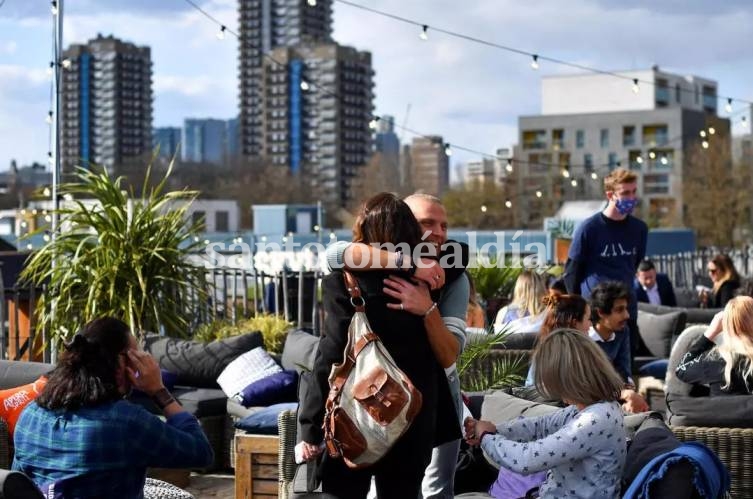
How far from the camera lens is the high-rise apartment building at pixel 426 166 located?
148750mm

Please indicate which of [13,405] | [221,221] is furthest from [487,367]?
[221,221]

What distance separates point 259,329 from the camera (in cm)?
862

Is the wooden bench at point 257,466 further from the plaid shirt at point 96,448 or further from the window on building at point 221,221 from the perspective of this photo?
the window on building at point 221,221

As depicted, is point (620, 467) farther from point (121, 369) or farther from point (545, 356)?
point (121, 369)

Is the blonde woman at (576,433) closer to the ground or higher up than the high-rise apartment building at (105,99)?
closer to the ground

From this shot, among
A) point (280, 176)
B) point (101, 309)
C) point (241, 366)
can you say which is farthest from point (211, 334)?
point (280, 176)

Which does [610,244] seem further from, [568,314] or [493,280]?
[493,280]

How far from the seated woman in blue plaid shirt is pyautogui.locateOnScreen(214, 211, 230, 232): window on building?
8386 centimetres

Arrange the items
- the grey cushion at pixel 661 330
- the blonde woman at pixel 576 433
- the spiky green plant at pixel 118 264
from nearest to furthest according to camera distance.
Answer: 1. the blonde woman at pixel 576 433
2. the spiky green plant at pixel 118 264
3. the grey cushion at pixel 661 330

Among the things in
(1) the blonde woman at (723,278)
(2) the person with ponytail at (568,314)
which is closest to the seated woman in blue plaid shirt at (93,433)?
(2) the person with ponytail at (568,314)

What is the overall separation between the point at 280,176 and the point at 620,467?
12294 cm

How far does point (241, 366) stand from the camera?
7367 mm

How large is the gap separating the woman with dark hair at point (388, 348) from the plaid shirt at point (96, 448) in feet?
1.60

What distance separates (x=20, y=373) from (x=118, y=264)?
219 centimetres
